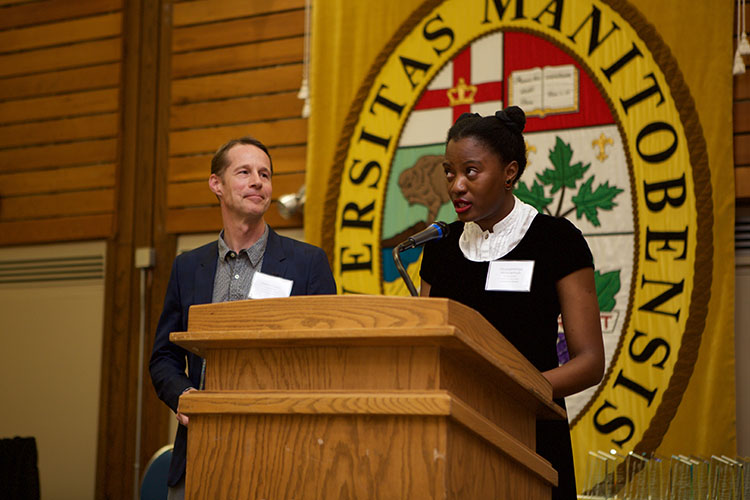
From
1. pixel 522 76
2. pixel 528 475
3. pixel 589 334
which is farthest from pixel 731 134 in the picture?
pixel 528 475

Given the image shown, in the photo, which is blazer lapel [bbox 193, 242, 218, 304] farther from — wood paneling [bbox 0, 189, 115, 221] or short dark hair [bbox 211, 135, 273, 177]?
wood paneling [bbox 0, 189, 115, 221]

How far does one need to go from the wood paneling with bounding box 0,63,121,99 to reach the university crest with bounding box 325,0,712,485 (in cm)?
176

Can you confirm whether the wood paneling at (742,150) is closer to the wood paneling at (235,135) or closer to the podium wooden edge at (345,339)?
the wood paneling at (235,135)

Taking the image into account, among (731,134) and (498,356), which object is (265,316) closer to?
(498,356)

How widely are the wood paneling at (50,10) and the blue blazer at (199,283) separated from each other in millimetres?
3409

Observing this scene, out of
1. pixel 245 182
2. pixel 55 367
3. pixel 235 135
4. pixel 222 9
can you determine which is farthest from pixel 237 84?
pixel 245 182

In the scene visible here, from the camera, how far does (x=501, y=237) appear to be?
1953 millimetres

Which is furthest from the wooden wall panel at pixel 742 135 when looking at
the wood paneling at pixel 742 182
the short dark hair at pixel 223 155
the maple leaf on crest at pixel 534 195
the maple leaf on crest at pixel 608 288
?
the short dark hair at pixel 223 155

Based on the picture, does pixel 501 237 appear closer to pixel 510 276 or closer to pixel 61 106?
pixel 510 276

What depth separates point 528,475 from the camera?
1.54m

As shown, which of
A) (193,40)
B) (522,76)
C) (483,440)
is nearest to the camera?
(483,440)

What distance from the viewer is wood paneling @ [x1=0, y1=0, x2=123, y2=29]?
542cm

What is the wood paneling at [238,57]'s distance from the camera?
4859mm

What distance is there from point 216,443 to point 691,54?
3.18 metres
